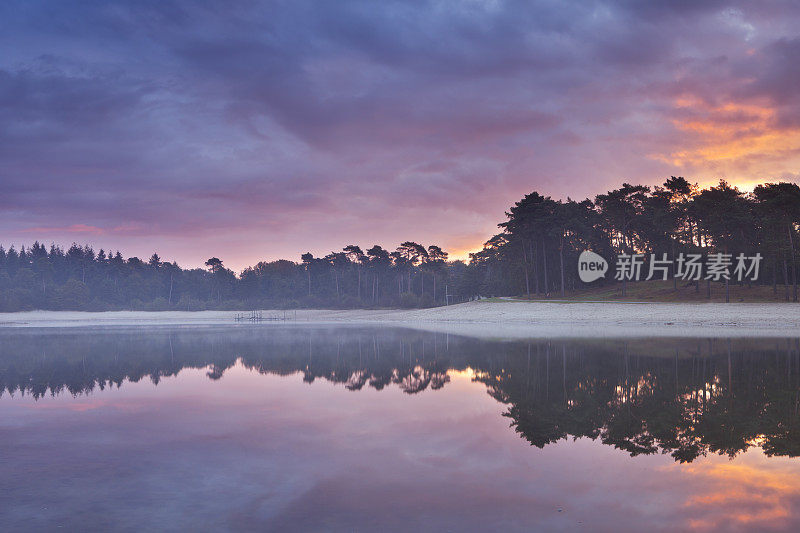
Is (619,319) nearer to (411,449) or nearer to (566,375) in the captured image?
(566,375)

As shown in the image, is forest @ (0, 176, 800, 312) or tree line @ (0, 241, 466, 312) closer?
forest @ (0, 176, 800, 312)

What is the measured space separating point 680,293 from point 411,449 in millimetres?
70263

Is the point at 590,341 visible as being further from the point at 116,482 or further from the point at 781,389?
the point at 116,482

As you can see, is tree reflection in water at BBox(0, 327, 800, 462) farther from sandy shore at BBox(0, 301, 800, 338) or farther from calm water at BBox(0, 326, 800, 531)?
sandy shore at BBox(0, 301, 800, 338)

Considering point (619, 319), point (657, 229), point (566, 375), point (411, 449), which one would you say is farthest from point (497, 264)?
point (411, 449)

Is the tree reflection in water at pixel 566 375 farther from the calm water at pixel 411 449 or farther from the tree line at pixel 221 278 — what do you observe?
the tree line at pixel 221 278

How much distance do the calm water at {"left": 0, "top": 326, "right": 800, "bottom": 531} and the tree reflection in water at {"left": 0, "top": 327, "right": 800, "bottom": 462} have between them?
111 millimetres

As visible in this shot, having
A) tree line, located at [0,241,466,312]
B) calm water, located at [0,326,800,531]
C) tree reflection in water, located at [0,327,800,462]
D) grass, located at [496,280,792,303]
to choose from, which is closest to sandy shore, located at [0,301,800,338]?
grass, located at [496,280,792,303]

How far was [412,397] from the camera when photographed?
52.0 feet

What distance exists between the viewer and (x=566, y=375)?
18781 mm

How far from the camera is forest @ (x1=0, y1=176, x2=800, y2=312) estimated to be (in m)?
66.2

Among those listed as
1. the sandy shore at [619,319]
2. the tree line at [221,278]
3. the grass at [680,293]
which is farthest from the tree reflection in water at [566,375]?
the tree line at [221,278]

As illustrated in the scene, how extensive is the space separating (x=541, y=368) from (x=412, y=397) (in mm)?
7350

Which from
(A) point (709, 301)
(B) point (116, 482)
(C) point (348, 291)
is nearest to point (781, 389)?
(B) point (116, 482)
